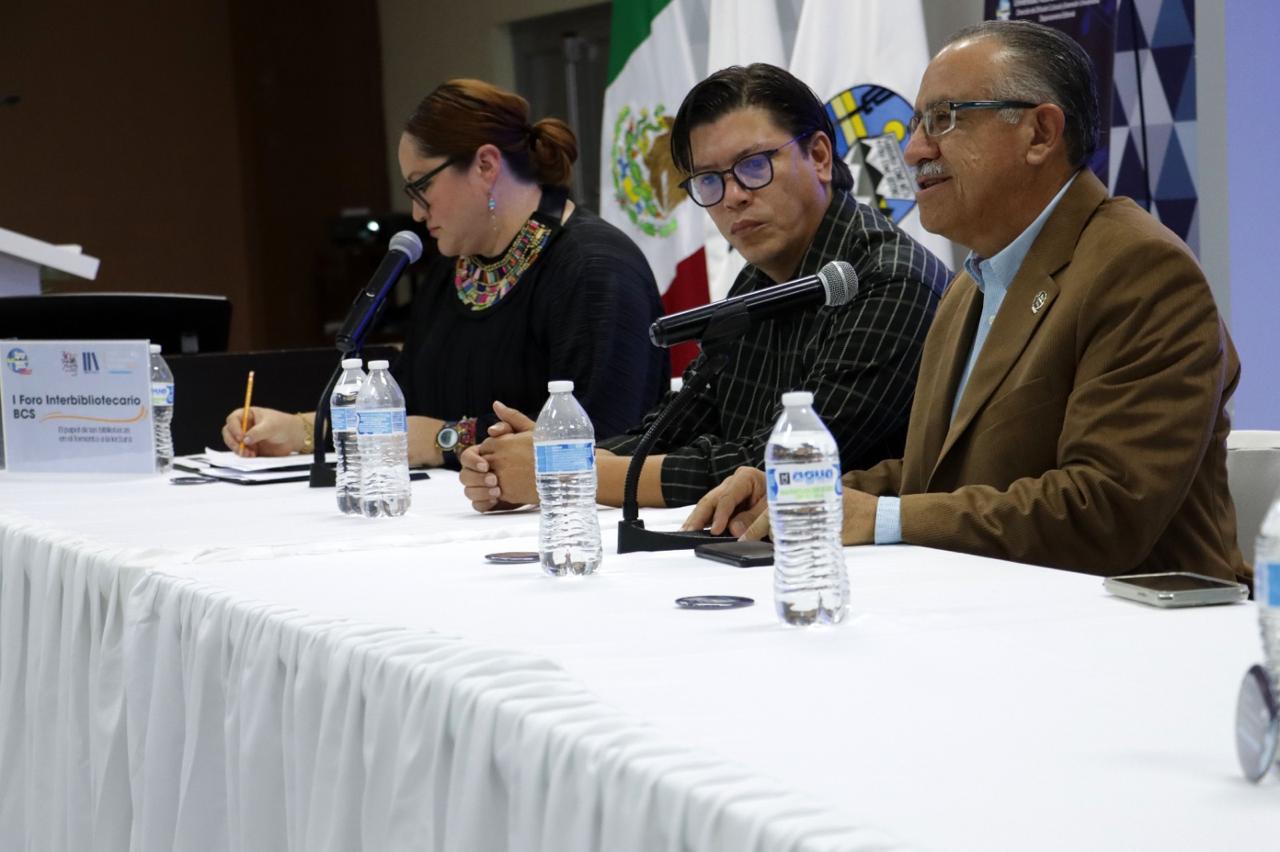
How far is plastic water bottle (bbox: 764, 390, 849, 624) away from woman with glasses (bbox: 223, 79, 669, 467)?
5.13ft

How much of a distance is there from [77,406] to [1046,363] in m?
1.91

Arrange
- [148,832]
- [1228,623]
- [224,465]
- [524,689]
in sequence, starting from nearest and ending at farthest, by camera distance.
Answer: [524,689]
[1228,623]
[148,832]
[224,465]

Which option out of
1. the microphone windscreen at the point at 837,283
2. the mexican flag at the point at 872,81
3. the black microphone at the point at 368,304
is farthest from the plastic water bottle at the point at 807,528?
the mexican flag at the point at 872,81

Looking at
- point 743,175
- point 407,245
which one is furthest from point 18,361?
point 743,175

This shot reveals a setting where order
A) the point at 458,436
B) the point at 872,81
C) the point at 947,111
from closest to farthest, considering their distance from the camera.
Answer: the point at 947,111 → the point at 458,436 → the point at 872,81

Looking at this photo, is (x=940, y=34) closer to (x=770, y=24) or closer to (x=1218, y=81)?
(x=770, y=24)

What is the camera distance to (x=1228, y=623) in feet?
4.12

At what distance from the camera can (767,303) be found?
1.76 m

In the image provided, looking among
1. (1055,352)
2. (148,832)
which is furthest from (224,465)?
(1055,352)

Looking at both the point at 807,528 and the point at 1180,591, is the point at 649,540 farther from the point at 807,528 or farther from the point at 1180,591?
the point at 1180,591

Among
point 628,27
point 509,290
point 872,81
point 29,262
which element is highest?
point 628,27

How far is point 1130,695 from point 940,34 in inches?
126

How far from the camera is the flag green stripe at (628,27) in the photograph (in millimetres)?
4547

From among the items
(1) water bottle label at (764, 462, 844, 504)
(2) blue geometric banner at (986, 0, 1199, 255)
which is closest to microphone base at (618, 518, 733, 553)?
(1) water bottle label at (764, 462, 844, 504)
